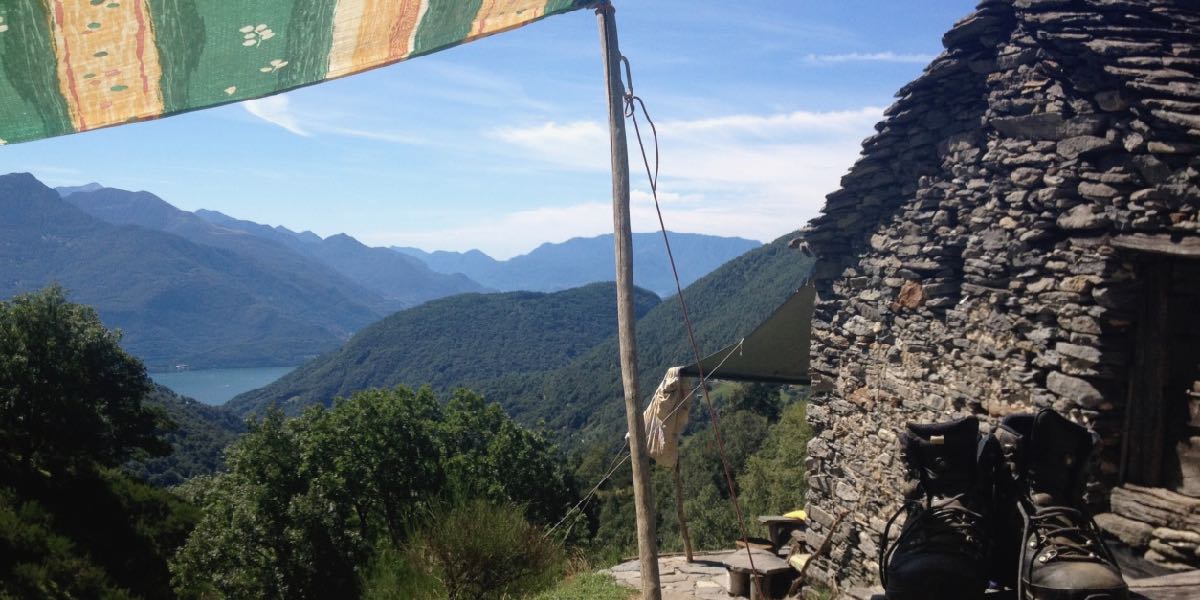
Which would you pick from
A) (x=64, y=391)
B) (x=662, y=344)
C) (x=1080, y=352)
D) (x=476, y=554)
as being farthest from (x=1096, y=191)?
(x=662, y=344)

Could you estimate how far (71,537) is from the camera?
16.0m

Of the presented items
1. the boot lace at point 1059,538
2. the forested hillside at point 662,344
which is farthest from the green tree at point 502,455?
the forested hillside at point 662,344

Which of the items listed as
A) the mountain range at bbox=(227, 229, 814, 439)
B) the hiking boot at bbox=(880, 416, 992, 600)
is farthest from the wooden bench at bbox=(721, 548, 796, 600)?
the mountain range at bbox=(227, 229, 814, 439)

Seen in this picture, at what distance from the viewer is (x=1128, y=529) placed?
4.38 metres

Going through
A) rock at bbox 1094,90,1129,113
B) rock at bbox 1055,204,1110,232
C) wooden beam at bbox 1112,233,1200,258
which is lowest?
wooden beam at bbox 1112,233,1200,258

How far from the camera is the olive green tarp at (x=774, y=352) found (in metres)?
8.48

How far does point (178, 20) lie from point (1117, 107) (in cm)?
503

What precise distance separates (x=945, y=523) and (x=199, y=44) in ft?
10.6

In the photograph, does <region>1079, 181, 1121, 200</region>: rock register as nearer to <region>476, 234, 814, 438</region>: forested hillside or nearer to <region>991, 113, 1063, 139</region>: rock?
<region>991, 113, 1063, 139</region>: rock

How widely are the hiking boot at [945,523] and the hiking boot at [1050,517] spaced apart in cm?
9

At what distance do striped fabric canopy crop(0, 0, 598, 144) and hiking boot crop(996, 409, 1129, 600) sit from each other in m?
2.30

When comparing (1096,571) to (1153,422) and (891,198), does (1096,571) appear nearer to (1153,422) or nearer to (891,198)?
(1153,422)

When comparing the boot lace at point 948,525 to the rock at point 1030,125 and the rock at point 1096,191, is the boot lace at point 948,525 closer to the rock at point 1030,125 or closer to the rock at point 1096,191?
the rock at point 1096,191

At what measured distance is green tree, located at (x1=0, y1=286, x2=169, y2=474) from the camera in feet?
61.8
